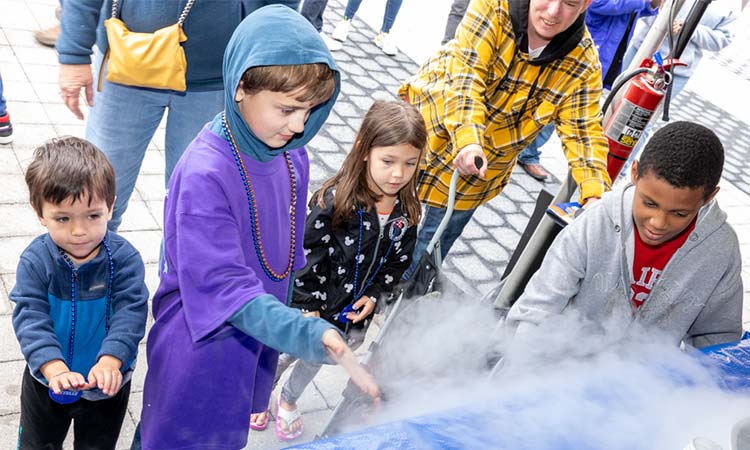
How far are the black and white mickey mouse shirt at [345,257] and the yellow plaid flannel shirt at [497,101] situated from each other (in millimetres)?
433

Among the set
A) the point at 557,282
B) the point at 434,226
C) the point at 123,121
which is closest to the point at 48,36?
the point at 123,121

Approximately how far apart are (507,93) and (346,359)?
172 centimetres

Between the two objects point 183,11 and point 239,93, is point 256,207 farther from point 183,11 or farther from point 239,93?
point 183,11

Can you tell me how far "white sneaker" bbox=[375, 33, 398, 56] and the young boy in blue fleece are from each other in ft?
19.1

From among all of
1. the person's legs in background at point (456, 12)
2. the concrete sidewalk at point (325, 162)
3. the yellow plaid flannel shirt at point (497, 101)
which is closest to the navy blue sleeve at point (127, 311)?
the concrete sidewalk at point (325, 162)

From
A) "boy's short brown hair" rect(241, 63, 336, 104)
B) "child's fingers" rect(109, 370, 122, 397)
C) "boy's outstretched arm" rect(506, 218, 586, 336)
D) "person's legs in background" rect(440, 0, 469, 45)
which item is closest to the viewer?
"boy's short brown hair" rect(241, 63, 336, 104)

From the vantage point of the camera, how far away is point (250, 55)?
1.80 meters

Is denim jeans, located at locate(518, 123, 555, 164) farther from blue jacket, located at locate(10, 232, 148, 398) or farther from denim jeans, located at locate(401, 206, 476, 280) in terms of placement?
blue jacket, located at locate(10, 232, 148, 398)

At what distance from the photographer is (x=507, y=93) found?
305cm

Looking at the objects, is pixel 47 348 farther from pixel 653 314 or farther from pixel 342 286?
pixel 653 314

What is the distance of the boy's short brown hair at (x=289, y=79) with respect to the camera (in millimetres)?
1815

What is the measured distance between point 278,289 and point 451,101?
121cm

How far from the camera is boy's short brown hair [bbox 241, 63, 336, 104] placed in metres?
1.82

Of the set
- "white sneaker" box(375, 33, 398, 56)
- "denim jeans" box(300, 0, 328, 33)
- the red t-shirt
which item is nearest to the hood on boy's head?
the red t-shirt
